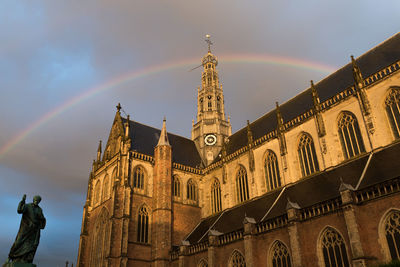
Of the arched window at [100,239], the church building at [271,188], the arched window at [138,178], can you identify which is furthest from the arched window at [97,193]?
the arched window at [138,178]

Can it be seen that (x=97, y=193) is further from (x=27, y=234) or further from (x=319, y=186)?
(x=27, y=234)

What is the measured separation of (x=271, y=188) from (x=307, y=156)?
4.83 metres

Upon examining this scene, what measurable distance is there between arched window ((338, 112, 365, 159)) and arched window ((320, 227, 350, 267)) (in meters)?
8.04

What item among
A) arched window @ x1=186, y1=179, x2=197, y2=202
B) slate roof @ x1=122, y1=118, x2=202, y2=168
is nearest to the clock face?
slate roof @ x1=122, y1=118, x2=202, y2=168

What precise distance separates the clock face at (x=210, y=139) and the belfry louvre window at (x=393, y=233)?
30.5 m

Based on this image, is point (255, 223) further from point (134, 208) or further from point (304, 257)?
point (134, 208)

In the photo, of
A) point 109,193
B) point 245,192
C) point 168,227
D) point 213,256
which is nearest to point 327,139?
point 245,192

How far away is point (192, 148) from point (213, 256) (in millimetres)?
21031

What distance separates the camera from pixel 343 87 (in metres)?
29.3

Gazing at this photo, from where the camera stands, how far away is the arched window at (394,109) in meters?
23.7

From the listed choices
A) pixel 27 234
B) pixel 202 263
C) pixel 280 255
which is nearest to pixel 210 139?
pixel 202 263

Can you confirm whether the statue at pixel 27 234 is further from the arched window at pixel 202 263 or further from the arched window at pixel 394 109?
the arched window at pixel 394 109

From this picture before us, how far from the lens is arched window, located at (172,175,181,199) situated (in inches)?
1498

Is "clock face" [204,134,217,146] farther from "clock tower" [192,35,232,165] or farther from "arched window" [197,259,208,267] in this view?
"arched window" [197,259,208,267]
